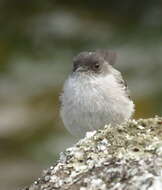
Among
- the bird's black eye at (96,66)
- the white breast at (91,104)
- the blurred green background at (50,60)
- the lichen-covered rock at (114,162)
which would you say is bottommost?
the lichen-covered rock at (114,162)

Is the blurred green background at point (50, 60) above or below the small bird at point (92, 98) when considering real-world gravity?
above

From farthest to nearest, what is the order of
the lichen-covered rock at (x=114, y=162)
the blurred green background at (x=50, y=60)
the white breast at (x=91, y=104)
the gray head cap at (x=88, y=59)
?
the blurred green background at (x=50, y=60)
the gray head cap at (x=88, y=59)
the white breast at (x=91, y=104)
the lichen-covered rock at (x=114, y=162)

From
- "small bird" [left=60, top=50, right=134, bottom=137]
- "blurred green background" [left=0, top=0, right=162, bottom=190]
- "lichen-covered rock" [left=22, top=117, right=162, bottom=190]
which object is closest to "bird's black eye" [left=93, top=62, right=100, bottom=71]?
"small bird" [left=60, top=50, right=134, bottom=137]

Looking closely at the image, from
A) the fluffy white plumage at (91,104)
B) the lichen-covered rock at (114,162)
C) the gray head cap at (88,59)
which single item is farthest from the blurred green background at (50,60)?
the lichen-covered rock at (114,162)

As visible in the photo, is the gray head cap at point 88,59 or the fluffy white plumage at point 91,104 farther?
the gray head cap at point 88,59

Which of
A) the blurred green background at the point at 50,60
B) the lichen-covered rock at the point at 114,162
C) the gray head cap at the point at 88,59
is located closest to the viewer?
the lichen-covered rock at the point at 114,162

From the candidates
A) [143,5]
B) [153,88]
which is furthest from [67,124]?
[143,5]

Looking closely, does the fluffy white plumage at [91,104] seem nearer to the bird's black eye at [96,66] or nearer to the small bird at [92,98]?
the small bird at [92,98]
